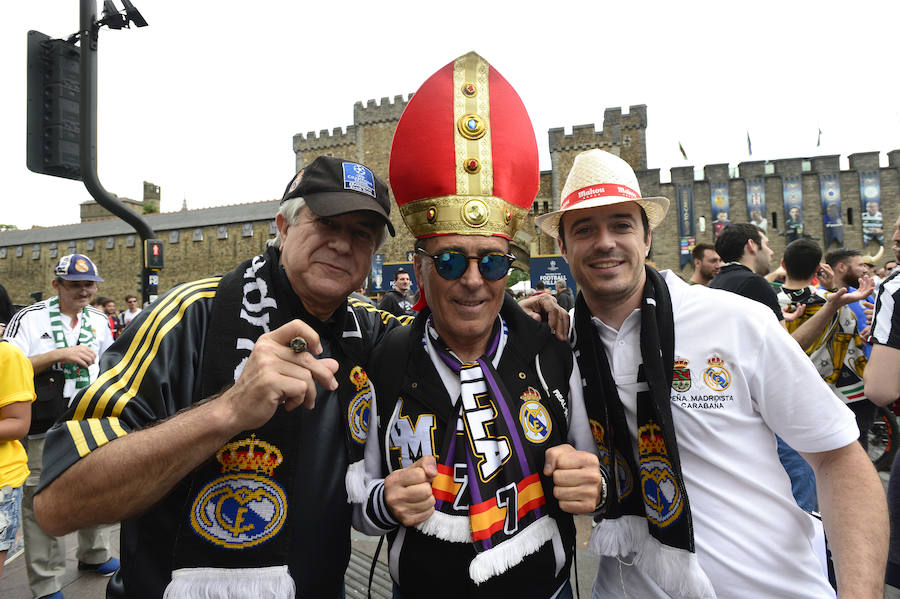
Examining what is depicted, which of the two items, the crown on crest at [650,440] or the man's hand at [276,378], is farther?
the crown on crest at [650,440]

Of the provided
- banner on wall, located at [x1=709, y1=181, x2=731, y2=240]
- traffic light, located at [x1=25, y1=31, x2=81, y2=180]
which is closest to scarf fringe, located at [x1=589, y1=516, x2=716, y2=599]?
traffic light, located at [x1=25, y1=31, x2=81, y2=180]

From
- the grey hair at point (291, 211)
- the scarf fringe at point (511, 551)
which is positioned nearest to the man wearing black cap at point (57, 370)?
the grey hair at point (291, 211)

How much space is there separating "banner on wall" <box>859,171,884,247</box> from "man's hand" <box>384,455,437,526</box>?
31340mm

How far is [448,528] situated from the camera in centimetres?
155

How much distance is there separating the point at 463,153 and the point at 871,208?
30944mm

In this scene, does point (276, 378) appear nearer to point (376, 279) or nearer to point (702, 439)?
point (702, 439)

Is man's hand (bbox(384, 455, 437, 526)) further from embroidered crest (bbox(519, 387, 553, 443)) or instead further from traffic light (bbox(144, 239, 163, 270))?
traffic light (bbox(144, 239, 163, 270))

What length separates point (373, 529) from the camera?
1.65 metres

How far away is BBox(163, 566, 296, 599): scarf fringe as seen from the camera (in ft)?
4.62

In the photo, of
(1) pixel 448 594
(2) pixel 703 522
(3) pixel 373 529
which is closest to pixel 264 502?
(3) pixel 373 529

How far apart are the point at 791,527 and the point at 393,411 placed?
1361mm

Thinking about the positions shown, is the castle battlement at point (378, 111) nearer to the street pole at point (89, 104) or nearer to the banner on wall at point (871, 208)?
the banner on wall at point (871, 208)

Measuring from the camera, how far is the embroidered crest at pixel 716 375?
5.44 ft

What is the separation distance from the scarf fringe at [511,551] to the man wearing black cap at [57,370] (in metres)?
3.01
